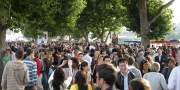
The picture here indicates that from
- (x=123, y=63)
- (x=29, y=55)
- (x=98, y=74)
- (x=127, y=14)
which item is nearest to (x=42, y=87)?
(x=29, y=55)

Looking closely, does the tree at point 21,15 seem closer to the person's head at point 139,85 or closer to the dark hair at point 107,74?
the dark hair at point 107,74

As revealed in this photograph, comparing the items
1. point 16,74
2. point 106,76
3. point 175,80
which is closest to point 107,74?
point 106,76


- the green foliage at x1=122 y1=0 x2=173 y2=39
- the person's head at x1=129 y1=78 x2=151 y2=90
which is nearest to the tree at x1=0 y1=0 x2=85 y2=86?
the person's head at x1=129 y1=78 x2=151 y2=90

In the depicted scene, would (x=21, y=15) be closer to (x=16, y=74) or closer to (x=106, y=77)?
(x=16, y=74)

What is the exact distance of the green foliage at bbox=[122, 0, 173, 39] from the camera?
28375mm

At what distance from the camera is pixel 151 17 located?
92.6 feet

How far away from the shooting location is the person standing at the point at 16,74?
7516 mm

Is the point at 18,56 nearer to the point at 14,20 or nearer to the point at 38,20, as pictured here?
the point at 14,20

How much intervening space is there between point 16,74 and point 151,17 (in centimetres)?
2215

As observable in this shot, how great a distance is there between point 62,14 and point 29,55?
24247mm

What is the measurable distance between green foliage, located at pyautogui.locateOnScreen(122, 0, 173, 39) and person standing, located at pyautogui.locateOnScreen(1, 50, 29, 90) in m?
20.8

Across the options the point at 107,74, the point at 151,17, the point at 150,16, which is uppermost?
the point at 150,16

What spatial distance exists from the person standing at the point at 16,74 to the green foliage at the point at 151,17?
2080 cm

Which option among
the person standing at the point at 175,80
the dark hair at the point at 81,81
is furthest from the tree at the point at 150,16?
the dark hair at the point at 81,81
